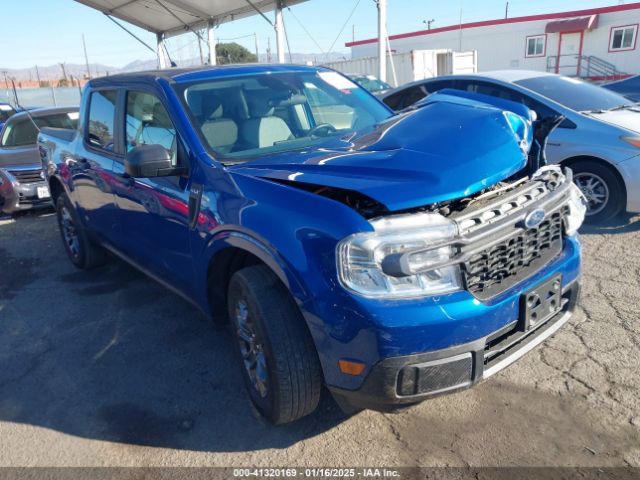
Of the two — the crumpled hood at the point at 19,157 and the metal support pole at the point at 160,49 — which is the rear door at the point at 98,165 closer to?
the crumpled hood at the point at 19,157

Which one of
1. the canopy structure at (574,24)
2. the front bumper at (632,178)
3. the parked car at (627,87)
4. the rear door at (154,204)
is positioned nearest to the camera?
the rear door at (154,204)

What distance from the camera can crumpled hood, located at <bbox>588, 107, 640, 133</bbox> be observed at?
527cm

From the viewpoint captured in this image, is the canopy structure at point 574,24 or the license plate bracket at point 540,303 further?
the canopy structure at point 574,24

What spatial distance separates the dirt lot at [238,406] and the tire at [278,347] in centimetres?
28

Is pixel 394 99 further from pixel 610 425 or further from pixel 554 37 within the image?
pixel 554 37

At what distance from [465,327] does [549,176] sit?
1.17 m

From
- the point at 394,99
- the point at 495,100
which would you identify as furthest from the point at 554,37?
the point at 495,100

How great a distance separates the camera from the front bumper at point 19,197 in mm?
7699

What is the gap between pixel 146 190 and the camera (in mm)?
3400

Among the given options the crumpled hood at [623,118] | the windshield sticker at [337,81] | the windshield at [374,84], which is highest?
the windshield sticker at [337,81]

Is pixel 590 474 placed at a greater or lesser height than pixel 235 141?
lesser

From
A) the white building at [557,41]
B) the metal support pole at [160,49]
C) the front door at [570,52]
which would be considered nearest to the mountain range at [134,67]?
the metal support pole at [160,49]

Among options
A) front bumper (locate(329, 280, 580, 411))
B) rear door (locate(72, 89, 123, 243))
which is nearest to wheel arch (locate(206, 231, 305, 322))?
front bumper (locate(329, 280, 580, 411))

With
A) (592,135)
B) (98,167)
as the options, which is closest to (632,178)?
(592,135)
